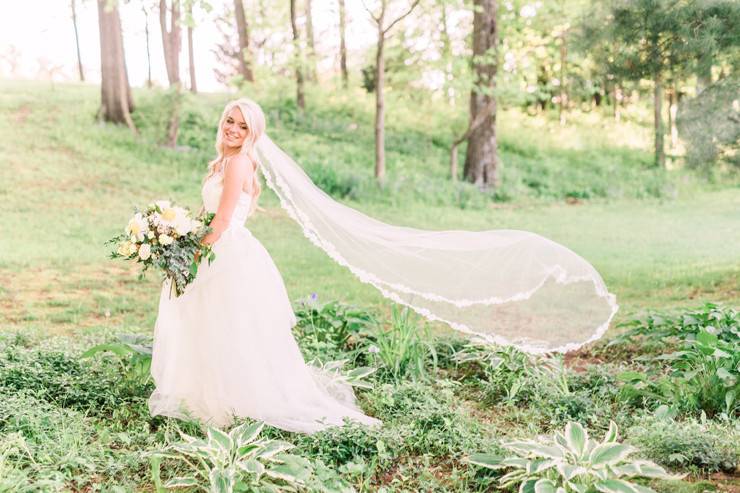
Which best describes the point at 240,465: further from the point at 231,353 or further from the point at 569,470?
the point at 569,470

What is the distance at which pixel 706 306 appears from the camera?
611 centimetres

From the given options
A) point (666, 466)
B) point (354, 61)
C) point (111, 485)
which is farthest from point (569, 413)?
point (354, 61)

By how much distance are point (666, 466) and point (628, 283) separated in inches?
244

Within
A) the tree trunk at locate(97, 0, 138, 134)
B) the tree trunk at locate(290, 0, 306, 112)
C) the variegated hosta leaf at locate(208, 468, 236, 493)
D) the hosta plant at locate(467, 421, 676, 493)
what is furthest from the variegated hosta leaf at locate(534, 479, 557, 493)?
the tree trunk at locate(97, 0, 138, 134)

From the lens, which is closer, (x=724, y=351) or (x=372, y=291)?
(x=724, y=351)

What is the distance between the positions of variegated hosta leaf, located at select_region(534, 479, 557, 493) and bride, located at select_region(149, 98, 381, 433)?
147 centimetres

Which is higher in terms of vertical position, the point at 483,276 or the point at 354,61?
the point at 354,61

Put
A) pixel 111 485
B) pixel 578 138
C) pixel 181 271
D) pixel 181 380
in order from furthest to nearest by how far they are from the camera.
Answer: pixel 578 138, pixel 181 380, pixel 181 271, pixel 111 485

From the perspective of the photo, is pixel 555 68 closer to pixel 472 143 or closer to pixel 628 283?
pixel 472 143

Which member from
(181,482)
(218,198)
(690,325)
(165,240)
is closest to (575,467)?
(181,482)

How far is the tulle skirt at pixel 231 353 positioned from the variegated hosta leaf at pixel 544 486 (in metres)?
1.46

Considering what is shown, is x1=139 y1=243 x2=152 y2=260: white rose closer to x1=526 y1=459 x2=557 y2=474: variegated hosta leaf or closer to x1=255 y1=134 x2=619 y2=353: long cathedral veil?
x1=255 y1=134 x2=619 y2=353: long cathedral veil

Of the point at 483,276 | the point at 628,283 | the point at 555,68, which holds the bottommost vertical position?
the point at 628,283

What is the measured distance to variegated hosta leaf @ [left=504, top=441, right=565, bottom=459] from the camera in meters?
3.66
